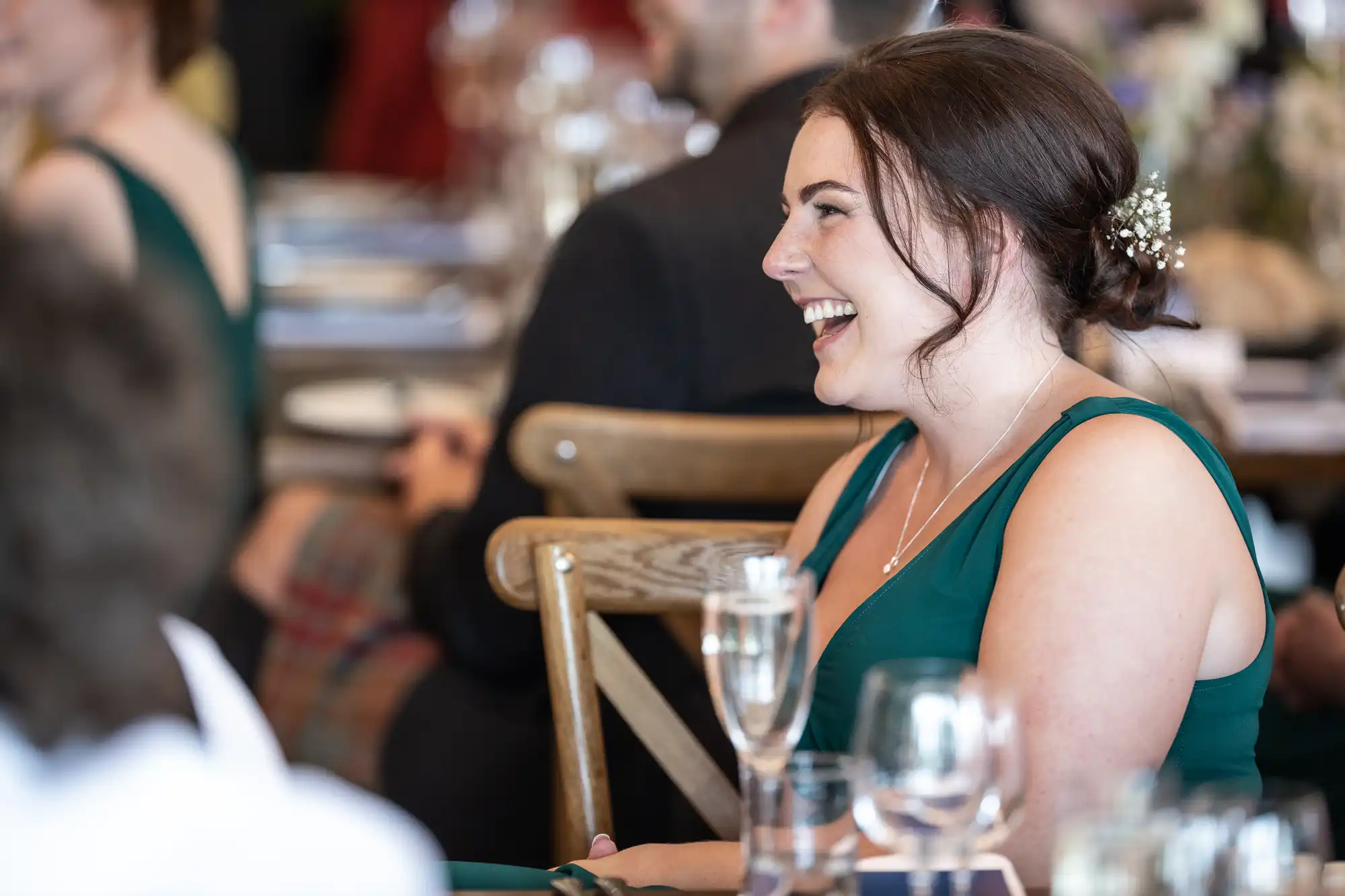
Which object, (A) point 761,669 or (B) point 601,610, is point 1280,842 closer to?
(A) point 761,669

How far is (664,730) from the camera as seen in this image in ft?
5.21

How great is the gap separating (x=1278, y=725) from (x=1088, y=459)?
728 mm

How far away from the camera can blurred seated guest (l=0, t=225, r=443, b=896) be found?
777 mm

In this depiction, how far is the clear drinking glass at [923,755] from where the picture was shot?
0.94 meters

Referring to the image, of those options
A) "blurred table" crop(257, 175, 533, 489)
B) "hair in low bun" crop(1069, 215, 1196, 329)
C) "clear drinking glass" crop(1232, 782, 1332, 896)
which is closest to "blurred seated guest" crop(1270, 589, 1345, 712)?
"hair in low bun" crop(1069, 215, 1196, 329)

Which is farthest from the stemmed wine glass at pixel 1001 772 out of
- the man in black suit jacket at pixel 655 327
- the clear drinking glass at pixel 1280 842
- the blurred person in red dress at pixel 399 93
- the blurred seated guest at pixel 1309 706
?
the blurred person in red dress at pixel 399 93

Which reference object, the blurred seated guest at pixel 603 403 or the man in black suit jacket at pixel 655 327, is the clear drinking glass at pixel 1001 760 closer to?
the blurred seated guest at pixel 603 403

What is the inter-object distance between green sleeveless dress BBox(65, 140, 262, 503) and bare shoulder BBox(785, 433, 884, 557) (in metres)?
0.92

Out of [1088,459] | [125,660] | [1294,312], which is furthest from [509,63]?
[125,660]

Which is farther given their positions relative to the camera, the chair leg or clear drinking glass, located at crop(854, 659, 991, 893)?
the chair leg

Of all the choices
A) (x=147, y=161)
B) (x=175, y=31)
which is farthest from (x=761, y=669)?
(x=175, y=31)

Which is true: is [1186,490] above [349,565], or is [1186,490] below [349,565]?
above

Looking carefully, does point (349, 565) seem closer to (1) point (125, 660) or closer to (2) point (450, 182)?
(1) point (125, 660)

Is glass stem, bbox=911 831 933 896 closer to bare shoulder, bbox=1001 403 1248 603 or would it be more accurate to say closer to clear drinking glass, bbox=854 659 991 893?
clear drinking glass, bbox=854 659 991 893
